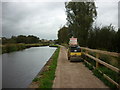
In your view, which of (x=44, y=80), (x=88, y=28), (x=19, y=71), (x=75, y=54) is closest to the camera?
(x=44, y=80)

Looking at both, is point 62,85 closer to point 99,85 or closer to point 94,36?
point 99,85

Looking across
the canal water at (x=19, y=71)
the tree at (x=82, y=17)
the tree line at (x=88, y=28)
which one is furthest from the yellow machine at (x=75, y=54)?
the tree at (x=82, y=17)

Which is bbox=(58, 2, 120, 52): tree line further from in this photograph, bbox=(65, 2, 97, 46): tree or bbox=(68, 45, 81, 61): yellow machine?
bbox=(68, 45, 81, 61): yellow machine

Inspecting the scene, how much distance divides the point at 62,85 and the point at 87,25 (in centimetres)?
1799

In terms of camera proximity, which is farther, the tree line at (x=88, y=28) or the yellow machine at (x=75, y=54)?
the tree line at (x=88, y=28)

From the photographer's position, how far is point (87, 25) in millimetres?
23047

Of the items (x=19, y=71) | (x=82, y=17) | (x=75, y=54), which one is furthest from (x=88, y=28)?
(x=19, y=71)

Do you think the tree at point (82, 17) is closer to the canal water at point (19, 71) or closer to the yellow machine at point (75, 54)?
the canal water at point (19, 71)

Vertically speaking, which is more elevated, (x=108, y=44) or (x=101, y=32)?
(x=101, y=32)

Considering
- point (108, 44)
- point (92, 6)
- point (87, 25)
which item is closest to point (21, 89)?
point (108, 44)

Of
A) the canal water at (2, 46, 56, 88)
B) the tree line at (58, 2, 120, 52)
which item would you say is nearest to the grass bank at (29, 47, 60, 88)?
the canal water at (2, 46, 56, 88)

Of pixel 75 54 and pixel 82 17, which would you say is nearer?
pixel 75 54

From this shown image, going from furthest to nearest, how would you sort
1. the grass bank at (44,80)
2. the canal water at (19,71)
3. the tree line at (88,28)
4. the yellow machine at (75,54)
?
the tree line at (88,28) < the yellow machine at (75,54) < the canal water at (19,71) < the grass bank at (44,80)

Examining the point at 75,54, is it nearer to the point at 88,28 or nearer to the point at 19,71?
the point at 19,71
